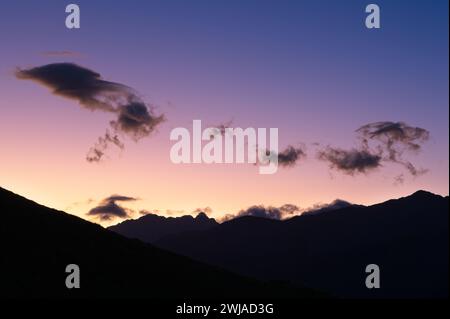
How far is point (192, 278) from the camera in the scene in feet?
271

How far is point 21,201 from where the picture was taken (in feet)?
307

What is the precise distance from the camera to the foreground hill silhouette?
69062 millimetres

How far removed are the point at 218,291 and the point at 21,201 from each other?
37514mm

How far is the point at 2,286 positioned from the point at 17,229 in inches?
718

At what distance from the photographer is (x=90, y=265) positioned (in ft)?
256

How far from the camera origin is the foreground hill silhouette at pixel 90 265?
2719 inches

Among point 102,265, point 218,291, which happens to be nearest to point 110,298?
point 102,265

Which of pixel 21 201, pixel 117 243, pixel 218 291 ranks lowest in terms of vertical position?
pixel 218 291
